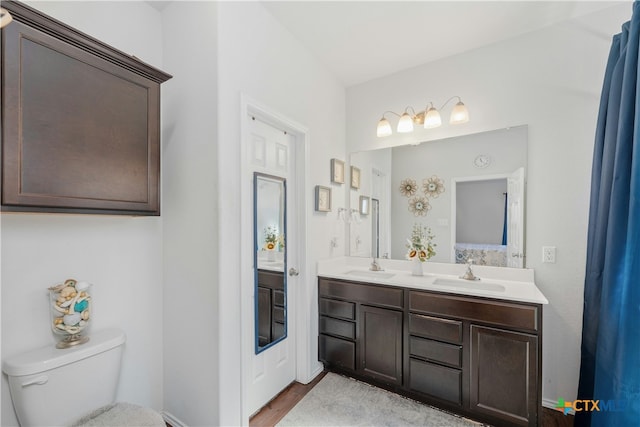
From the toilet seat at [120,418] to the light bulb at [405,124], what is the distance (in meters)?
2.55

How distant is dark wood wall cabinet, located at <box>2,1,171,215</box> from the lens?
1109 millimetres

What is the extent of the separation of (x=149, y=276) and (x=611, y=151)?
9.27 ft

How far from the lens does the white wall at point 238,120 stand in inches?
64.2

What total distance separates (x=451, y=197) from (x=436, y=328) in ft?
3.59

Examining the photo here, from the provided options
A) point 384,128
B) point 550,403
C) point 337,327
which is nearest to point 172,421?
point 337,327

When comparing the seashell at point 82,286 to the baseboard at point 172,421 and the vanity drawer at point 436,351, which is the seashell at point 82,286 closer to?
the baseboard at point 172,421

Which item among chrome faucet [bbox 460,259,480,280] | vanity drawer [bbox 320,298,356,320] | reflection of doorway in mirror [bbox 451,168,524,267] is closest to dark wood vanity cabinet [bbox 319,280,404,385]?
vanity drawer [bbox 320,298,356,320]

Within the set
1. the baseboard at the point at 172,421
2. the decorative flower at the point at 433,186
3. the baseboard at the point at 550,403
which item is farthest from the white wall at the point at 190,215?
the baseboard at the point at 550,403

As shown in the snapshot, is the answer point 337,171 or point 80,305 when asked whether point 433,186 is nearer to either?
point 337,171

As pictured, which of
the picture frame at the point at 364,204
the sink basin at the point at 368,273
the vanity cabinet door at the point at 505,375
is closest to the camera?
the vanity cabinet door at the point at 505,375

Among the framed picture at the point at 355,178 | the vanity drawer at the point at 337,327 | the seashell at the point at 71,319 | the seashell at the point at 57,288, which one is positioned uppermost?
the framed picture at the point at 355,178

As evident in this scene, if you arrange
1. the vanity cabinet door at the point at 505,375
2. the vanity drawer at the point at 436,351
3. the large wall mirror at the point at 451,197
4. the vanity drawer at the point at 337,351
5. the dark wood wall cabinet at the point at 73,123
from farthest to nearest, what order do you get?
the vanity drawer at the point at 337,351 → the large wall mirror at the point at 451,197 → the vanity drawer at the point at 436,351 → the vanity cabinet door at the point at 505,375 → the dark wood wall cabinet at the point at 73,123

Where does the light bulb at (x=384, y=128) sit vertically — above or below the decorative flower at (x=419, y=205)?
above

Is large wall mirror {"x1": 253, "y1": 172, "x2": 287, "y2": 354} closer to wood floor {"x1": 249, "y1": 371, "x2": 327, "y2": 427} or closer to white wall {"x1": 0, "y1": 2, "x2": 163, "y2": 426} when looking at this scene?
wood floor {"x1": 249, "y1": 371, "x2": 327, "y2": 427}
